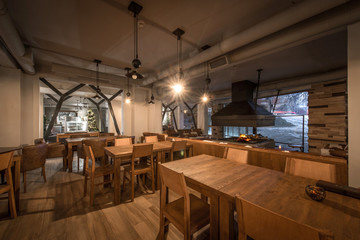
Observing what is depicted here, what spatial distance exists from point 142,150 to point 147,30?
223 centimetres

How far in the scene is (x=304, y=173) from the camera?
158 cm

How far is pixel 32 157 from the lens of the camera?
2898mm

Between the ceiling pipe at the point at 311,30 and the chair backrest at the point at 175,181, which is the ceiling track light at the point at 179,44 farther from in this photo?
the chair backrest at the point at 175,181

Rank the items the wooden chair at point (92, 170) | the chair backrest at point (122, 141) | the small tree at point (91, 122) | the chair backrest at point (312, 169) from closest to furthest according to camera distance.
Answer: the chair backrest at point (312, 169) → the wooden chair at point (92, 170) → the chair backrest at point (122, 141) → the small tree at point (91, 122)

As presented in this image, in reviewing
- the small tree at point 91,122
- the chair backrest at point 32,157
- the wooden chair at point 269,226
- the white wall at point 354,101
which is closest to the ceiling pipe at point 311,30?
the white wall at point 354,101

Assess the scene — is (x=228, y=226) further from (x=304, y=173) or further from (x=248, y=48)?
(x=248, y=48)

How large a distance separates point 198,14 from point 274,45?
141cm

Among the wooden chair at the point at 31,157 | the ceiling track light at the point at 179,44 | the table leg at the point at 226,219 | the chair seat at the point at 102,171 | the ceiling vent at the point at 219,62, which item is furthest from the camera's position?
the ceiling vent at the point at 219,62

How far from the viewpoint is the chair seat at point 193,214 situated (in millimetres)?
1303

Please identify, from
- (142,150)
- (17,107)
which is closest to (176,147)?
(142,150)

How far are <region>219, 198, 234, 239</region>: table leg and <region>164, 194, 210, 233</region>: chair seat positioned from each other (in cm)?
19

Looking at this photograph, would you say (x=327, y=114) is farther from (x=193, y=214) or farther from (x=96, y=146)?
(x=96, y=146)

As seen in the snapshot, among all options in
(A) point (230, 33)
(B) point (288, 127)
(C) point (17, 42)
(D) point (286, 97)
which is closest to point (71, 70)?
(C) point (17, 42)

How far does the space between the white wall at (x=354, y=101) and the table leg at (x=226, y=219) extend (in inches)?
76.8
